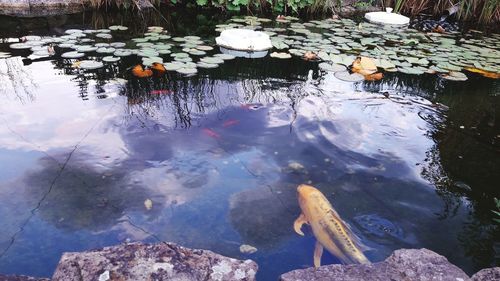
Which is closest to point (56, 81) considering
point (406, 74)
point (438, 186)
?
point (438, 186)

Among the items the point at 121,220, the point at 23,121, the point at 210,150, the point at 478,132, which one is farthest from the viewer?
the point at 478,132

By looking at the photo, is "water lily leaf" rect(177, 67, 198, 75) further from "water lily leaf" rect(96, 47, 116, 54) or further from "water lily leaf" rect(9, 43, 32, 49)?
"water lily leaf" rect(9, 43, 32, 49)

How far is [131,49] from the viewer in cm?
452

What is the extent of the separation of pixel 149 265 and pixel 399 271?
38.6 inches

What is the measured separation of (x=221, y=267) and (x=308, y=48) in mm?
3927

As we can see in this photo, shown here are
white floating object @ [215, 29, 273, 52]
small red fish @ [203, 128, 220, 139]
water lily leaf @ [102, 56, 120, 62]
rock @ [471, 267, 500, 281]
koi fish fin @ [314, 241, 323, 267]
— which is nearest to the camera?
rock @ [471, 267, 500, 281]

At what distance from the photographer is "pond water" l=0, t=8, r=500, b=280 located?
2.09m

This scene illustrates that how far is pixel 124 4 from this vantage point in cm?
664

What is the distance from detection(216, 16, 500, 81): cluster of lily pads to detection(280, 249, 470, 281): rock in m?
2.78

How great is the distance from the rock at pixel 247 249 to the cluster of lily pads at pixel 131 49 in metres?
→ 2.35

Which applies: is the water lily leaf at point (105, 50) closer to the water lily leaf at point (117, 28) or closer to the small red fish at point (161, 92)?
the water lily leaf at point (117, 28)

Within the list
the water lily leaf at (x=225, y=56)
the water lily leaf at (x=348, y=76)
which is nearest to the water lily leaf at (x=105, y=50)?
the water lily leaf at (x=225, y=56)

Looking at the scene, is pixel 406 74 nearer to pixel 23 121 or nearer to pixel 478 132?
pixel 478 132

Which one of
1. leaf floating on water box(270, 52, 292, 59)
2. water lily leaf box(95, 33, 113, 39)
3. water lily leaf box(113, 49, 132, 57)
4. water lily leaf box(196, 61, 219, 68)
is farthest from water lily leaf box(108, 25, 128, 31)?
leaf floating on water box(270, 52, 292, 59)
